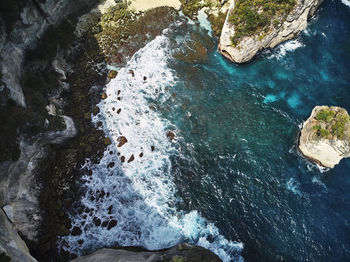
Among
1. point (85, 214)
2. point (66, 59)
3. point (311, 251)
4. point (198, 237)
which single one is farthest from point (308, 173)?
point (66, 59)

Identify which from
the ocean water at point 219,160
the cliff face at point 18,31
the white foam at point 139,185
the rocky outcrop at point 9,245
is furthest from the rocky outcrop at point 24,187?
the cliff face at point 18,31

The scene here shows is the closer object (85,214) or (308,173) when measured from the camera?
(85,214)

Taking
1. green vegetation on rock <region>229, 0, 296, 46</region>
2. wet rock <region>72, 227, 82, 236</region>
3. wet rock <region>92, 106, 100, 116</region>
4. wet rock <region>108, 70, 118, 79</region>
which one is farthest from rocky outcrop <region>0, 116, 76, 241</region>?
green vegetation on rock <region>229, 0, 296, 46</region>

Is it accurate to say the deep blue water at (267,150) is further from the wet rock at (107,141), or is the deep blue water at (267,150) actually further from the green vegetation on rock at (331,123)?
the wet rock at (107,141)

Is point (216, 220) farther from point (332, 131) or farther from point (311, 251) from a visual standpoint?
point (332, 131)

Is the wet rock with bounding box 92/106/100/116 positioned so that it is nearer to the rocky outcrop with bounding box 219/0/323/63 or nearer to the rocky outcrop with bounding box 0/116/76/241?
the rocky outcrop with bounding box 0/116/76/241
